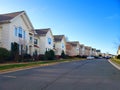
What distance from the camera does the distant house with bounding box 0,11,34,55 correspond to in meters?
33.5

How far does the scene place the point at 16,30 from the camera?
36375mm

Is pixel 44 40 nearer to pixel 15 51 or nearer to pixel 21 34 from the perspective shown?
pixel 21 34

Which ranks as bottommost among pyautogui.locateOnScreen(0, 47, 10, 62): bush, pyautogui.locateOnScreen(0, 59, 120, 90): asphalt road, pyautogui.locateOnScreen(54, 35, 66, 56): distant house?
pyautogui.locateOnScreen(0, 59, 120, 90): asphalt road

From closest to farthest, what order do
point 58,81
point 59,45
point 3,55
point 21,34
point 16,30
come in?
point 58,81, point 3,55, point 16,30, point 21,34, point 59,45

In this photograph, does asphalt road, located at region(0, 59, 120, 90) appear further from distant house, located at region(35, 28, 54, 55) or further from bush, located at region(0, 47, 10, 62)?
Result: distant house, located at region(35, 28, 54, 55)

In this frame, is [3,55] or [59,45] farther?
[59,45]

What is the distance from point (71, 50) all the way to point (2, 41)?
2589 inches

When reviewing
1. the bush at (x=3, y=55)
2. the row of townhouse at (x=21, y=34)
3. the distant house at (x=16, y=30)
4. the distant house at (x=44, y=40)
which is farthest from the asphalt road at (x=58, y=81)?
the distant house at (x=44, y=40)

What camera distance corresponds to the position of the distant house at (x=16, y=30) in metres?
33.5

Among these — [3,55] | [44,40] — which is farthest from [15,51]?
[44,40]

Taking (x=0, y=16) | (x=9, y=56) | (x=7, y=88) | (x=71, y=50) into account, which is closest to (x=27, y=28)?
(x=0, y=16)

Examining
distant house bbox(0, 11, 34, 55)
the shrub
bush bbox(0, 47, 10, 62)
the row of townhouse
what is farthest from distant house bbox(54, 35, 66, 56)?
bush bbox(0, 47, 10, 62)

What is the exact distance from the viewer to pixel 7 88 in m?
9.23

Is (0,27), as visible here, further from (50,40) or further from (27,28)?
(50,40)
